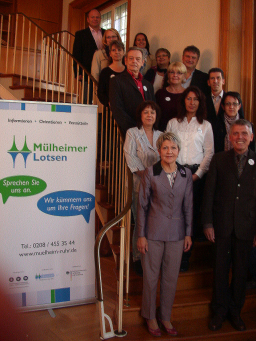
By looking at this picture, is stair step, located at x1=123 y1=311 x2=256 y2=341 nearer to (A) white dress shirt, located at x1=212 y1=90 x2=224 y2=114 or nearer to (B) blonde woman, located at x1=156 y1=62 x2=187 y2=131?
(B) blonde woman, located at x1=156 y1=62 x2=187 y2=131

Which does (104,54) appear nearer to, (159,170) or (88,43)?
(88,43)

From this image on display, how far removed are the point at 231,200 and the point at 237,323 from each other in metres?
0.89

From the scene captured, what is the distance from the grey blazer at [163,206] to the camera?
245 centimetres

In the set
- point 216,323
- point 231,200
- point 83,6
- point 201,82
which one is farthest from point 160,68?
point 83,6

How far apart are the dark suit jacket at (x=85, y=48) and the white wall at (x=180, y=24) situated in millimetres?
1098

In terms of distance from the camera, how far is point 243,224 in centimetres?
Result: 254

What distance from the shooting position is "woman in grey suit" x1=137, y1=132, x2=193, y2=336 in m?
2.45

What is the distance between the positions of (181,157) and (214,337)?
1358 mm

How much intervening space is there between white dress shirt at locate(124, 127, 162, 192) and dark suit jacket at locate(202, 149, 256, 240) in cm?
50

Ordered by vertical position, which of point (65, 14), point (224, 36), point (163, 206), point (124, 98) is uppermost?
point (65, 14)

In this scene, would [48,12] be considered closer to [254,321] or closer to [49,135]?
[49,135]

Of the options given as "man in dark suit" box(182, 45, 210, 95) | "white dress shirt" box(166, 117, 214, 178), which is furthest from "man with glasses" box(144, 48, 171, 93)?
"white dress shirt" box(166, 117, 214, 178)

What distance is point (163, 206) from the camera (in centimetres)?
246

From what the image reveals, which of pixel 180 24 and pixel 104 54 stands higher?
pixel 180 24
